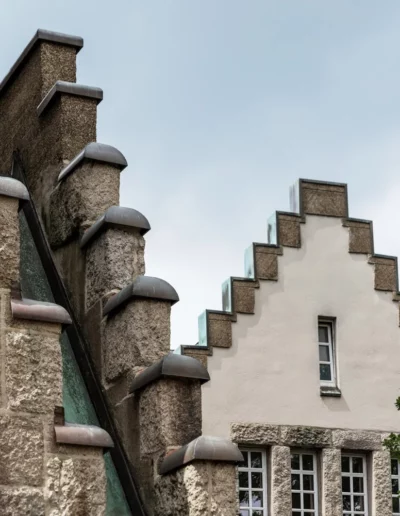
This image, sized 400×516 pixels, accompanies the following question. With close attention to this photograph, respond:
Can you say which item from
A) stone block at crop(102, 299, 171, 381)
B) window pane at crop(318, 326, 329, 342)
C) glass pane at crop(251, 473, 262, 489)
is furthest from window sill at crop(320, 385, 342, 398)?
stone block at crop(102, 299, 171, 381)

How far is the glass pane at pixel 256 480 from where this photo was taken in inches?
803

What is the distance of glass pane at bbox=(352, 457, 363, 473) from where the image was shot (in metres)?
21.6

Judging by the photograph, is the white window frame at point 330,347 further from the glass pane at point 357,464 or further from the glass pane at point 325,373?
the glass pane at point 357,464

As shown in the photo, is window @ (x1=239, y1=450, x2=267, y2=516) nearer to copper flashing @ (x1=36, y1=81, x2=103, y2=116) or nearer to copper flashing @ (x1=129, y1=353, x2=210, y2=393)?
copper flashing @ (x1=36, y1=81, x2=103, y2=116)

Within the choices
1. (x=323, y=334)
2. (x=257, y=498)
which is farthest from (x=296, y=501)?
(x=323, y=334)

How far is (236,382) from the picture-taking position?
20.3 metres

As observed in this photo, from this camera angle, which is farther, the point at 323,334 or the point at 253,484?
the point at 323,334

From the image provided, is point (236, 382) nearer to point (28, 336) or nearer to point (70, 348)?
point (70, 348)

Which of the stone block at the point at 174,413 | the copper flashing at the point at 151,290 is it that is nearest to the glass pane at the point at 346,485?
the copper flashing at the point at 151,290

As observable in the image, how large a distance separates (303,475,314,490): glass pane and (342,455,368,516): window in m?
0.53

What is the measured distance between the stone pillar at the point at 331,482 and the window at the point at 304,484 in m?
0.15

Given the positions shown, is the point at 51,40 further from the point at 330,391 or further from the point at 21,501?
the point at 330,391

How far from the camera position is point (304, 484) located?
68.4 feet

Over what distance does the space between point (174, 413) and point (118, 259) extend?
0.94m
